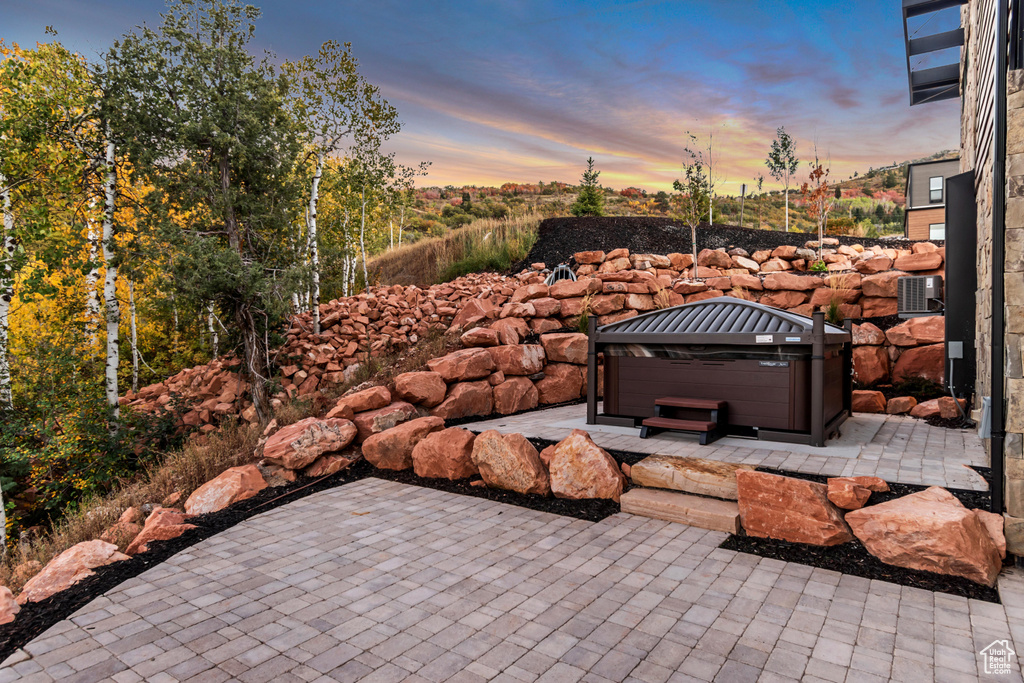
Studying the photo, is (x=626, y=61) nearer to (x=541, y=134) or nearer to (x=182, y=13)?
Result: (x=541, y=134)

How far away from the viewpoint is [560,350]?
8.48 metres

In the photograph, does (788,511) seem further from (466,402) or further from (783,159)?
(783,159)

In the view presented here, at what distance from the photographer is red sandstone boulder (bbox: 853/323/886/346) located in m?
8.02

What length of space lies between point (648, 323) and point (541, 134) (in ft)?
39.5

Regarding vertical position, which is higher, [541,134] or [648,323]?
[541,134]

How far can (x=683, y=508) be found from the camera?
4.06 metres

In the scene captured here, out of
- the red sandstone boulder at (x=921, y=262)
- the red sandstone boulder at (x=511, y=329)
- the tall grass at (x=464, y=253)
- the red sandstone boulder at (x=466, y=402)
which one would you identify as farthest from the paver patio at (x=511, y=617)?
the tall grass at (x=464, y=253)

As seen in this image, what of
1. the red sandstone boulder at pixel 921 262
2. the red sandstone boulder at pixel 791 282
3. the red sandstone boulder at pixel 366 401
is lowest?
the red sandstone boulder at pixel 366 401

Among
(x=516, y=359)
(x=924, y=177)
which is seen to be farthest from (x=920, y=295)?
(x=924, y=177)

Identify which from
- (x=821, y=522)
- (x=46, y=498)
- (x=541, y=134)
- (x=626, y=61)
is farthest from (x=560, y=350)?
(x=541, y=134)

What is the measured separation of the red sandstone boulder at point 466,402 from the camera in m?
6.98

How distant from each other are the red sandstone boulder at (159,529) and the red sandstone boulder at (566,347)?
18.4 ft

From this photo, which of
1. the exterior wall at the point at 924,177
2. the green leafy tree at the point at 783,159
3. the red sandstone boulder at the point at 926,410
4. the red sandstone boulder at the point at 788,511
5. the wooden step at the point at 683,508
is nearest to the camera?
the red sandstone boulder at the point at 788,511

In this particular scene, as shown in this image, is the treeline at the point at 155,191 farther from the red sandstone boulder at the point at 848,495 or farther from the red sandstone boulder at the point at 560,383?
the red sandstone boulder at the point at 848,495
